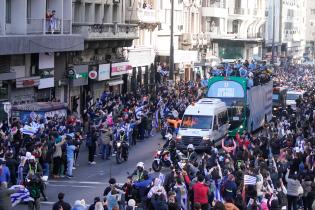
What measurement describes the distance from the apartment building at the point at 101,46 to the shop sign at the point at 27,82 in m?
5.71

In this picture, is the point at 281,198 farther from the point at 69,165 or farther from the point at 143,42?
the point at 143,42

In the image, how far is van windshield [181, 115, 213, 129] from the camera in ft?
119

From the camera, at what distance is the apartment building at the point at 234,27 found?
89.2 meters

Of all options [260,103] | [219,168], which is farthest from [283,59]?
[219,168]

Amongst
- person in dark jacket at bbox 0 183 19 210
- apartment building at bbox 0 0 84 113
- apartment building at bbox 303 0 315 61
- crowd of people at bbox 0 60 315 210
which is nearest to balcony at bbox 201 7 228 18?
apartment building at bbox 0 0 84 113

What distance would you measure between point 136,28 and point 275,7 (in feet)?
222

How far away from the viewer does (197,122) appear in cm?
3653

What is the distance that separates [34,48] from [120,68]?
51.8ft

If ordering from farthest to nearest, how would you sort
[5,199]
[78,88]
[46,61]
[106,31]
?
[106,31]
[78,88]
[46,61]
[5,199]

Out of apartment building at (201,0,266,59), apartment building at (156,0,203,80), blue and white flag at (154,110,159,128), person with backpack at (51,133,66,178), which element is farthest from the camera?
apartment building at (201,0,266,59)

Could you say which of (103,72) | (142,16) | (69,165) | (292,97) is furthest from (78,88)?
(69,165)

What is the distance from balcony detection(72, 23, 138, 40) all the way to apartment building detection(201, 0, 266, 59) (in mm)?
30894

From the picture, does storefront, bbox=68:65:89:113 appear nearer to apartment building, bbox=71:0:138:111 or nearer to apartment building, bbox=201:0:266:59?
apartment building, bbox=71:0:138:111

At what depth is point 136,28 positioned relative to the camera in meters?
59.4
